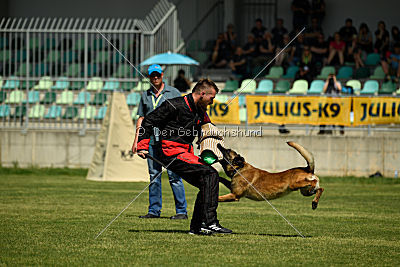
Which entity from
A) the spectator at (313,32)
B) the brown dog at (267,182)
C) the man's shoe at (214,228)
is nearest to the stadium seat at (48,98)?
the spectator at (313,32)

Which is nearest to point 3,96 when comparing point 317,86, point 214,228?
point 317,86

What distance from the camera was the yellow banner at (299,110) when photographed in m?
19.4

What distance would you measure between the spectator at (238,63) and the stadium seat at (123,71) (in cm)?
390

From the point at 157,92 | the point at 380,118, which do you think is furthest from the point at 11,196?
the point at 380,118

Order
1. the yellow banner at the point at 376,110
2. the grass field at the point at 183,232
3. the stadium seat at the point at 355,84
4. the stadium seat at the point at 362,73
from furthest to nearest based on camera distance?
the stadium seat at the point at 362,73, the stadium seat at the point at 355,84, the yellow banner at the point at 376,110, the grass field at the point at 183,232

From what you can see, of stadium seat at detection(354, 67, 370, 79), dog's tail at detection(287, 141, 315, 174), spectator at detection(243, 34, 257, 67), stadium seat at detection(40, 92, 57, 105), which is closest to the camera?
dog's tail at detection(287, 141, 315, 174)

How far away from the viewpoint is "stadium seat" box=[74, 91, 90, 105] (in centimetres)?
2041

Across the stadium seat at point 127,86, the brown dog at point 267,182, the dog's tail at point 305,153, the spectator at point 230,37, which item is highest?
the spectator at point 230,37

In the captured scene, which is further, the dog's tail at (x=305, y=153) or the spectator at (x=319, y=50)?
the spectator at (x=319, y=50)

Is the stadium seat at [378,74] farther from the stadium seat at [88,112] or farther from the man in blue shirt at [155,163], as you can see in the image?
the man in blue shirt at [155,163]

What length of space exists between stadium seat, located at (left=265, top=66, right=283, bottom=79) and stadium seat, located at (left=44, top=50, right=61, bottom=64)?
6.33 m

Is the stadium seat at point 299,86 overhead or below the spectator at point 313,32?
below

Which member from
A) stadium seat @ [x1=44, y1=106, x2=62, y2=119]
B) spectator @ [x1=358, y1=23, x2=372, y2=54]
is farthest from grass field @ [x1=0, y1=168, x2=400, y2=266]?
spectator @ [x1=358, y1=23, x2=372, y2=54]

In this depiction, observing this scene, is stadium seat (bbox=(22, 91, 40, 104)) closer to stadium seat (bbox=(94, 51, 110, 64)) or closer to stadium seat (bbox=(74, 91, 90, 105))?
stadium seat (bbox=(74, 91, 90, 105))
